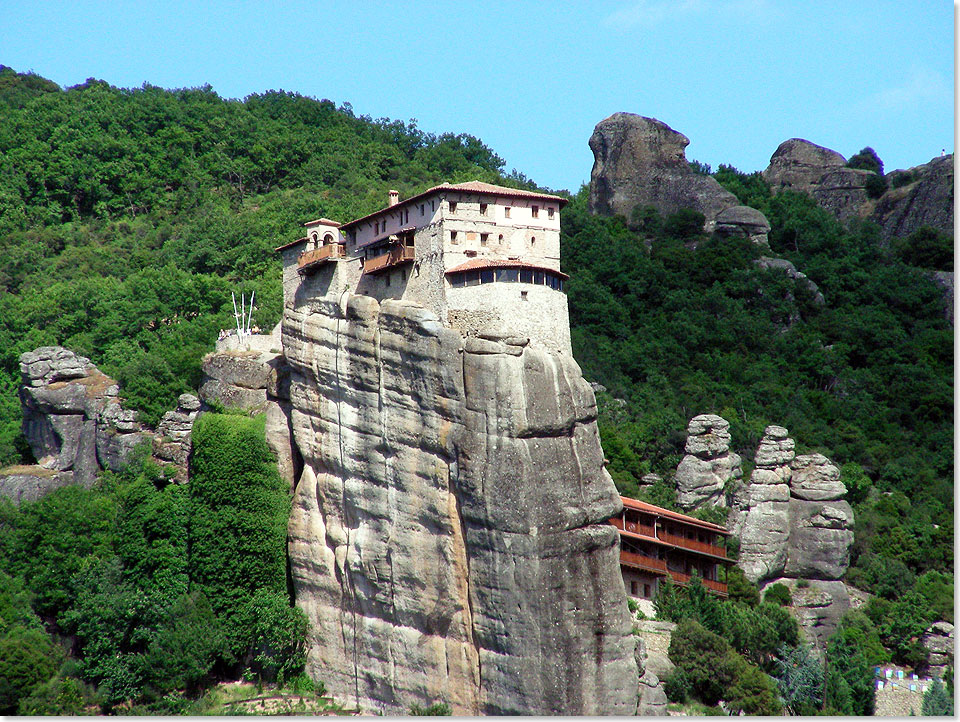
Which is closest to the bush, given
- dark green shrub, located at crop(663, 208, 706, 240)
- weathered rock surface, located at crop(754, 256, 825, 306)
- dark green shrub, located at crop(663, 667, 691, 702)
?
dark green shrub, located at crop(663, 667, 691, 702)

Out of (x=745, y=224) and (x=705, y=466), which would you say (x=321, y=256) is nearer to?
(x=705, y=466)

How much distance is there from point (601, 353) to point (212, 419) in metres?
29.8

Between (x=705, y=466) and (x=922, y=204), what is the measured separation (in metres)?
55.3

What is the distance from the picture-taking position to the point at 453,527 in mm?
47781

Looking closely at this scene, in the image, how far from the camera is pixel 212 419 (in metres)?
56.5

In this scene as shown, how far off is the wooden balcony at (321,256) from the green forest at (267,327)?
23.8ft

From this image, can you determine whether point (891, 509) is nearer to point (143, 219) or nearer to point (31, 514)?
point (31, 514)

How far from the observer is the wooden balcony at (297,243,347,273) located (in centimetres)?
5622

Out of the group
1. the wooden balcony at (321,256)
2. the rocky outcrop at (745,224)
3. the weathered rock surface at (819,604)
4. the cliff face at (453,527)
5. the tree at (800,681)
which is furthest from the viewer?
the rocky outcrop at (745,224)

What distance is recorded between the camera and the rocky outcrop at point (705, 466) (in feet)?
207

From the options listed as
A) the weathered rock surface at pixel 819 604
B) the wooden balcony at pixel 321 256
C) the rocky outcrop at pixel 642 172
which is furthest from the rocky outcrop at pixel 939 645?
the rocky outcrop at pixel 642 172

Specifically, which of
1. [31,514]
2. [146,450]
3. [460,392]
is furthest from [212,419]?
[460,392]

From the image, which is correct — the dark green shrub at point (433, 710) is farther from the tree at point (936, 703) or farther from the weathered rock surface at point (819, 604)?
the tree at point (936, 703)

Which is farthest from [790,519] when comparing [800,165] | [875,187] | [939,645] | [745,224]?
[800,165]
